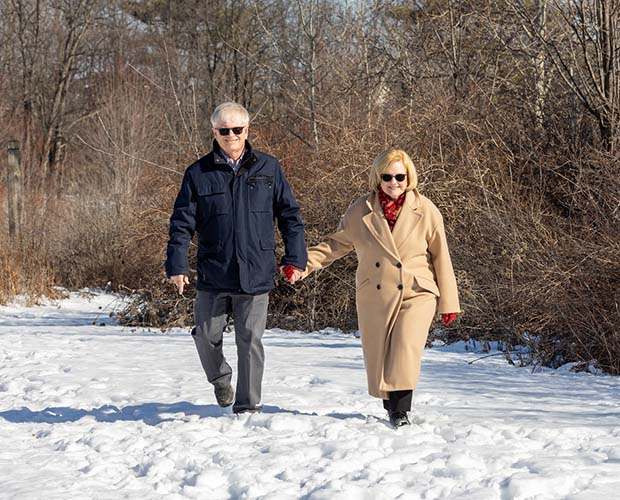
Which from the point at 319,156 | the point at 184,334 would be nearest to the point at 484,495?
the point at 184,334

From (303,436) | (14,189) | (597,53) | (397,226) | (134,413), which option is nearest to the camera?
(303,436)

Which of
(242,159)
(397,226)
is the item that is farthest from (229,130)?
(397,226)

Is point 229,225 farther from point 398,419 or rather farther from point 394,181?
point 398,419

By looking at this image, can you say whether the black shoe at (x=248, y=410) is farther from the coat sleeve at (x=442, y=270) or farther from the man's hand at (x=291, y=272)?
the coat sleeve at (x=442, y=270)

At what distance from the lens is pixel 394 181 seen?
5.30m

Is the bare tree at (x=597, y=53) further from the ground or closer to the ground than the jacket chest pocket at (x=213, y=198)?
further from the ground

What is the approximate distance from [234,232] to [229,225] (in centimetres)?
5

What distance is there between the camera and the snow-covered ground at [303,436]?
4.35 m

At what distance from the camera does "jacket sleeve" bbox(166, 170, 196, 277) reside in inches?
212

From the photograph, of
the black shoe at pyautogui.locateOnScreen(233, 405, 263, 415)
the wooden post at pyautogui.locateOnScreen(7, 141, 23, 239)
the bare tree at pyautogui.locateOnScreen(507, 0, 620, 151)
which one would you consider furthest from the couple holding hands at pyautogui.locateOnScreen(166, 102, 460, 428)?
the wooden post at pyautogui.locateOnScreen(7, 141, 23, 239)

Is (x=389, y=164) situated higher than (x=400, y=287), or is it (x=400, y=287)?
(x=389, y=164)

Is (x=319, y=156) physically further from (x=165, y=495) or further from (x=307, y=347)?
(x=165, y=495)

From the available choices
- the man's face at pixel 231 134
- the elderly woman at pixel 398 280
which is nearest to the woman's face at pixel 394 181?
the elderly woman at pixel 398 280

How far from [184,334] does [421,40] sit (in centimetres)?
618
